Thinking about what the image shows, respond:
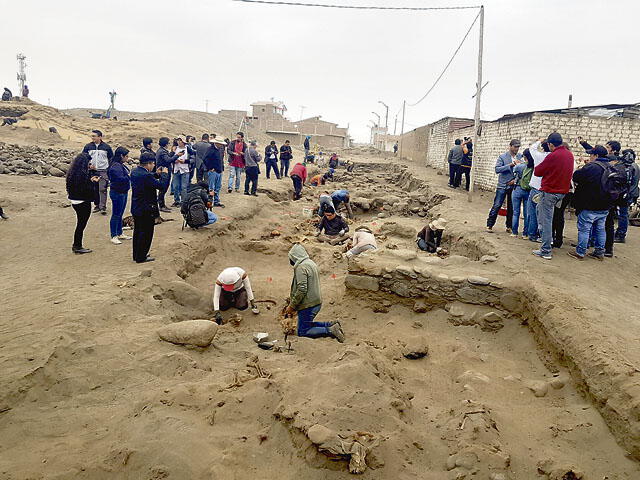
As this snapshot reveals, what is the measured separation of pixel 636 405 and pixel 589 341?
941 mm

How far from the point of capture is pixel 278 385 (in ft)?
10.9

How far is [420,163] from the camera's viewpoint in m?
24.8

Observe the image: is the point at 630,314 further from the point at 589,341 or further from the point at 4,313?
the point at 4,313

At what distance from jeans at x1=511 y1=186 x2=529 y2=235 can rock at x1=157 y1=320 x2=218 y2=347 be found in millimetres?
5741

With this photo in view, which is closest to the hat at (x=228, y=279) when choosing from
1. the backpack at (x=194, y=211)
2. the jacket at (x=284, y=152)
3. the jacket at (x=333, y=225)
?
the backpack at (x=194, y=211)

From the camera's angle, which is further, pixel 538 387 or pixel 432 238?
pixel 432 238

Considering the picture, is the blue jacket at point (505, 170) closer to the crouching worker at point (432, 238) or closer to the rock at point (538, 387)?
the crouching worker at point (432, 238)

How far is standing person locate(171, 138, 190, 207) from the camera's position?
9.16 meters

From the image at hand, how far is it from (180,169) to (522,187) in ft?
24.0

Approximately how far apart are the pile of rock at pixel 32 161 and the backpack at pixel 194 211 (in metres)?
8.15

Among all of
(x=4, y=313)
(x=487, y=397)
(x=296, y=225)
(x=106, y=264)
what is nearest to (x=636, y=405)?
(x=487, y=397)

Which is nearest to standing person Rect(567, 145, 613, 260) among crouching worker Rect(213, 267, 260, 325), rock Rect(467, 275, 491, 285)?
rock Rect(467, 275, 491, 285)

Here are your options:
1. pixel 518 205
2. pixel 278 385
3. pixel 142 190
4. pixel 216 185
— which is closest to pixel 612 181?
pixel 518 205

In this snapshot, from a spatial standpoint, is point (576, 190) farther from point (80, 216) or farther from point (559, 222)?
point (80, 216)
